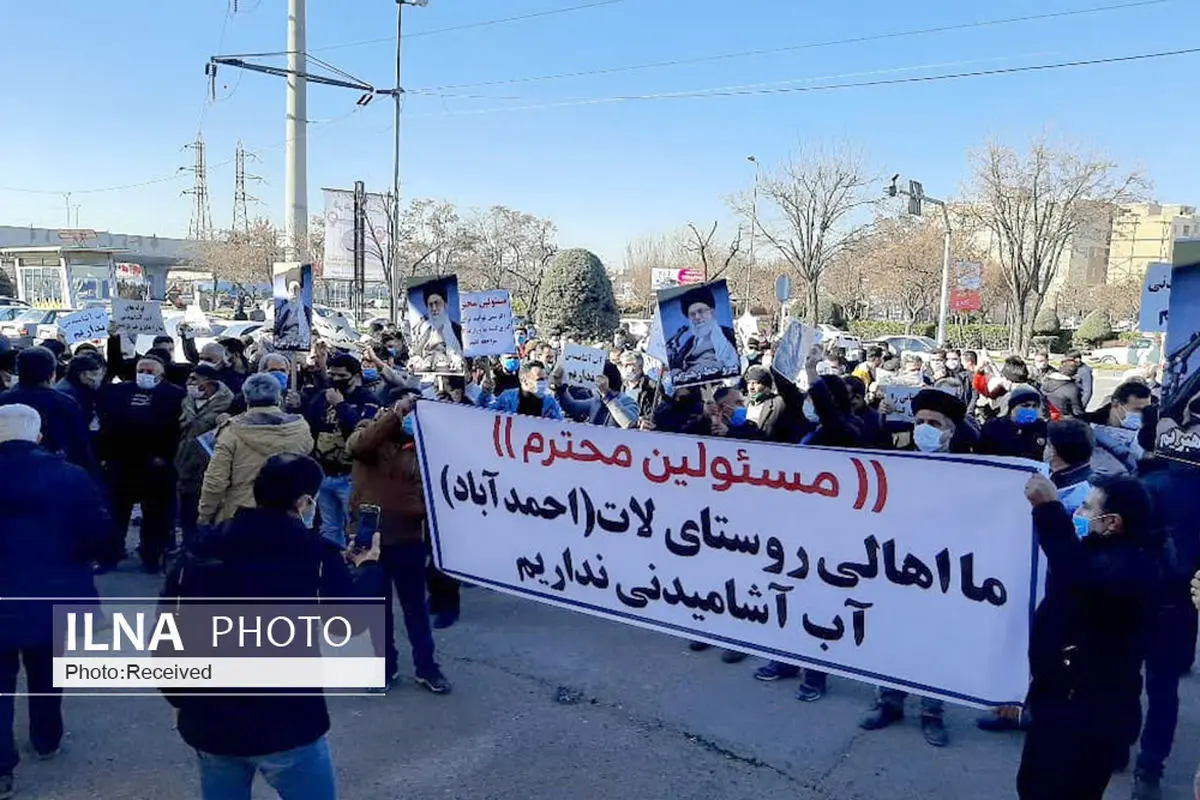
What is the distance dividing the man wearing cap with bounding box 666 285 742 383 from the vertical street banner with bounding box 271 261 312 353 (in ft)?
12.6

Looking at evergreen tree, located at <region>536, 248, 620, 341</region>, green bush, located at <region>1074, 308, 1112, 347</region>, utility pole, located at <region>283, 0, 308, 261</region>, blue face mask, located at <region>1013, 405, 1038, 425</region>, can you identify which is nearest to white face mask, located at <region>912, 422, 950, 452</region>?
blue face mask, located at <region>1013, 405, 1038, 425</region>

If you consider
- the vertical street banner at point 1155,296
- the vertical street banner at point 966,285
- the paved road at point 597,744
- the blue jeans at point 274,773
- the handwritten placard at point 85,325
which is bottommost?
the paved road at point 597,744

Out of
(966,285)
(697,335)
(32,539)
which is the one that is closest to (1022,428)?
(697,335)

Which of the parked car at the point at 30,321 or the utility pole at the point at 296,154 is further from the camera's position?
the utility pole at the point at 296,154

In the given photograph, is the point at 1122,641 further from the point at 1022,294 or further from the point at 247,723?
the point at 1022,294

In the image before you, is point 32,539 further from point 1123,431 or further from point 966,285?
point 966,285

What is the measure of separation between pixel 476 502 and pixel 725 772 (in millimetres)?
1743

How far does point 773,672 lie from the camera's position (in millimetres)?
5258

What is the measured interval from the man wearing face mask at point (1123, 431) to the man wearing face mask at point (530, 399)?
3.89 meters

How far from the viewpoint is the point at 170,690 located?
113 inches

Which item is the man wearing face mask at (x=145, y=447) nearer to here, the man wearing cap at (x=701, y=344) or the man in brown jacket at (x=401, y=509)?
the man in brown jacket at (x=401, y=509)

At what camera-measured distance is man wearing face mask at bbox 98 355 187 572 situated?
679 cm

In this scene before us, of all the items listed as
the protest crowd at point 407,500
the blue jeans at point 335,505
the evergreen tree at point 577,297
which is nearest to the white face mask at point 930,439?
the protest crowd at point 407,500

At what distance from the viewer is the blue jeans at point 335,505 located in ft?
20.9
